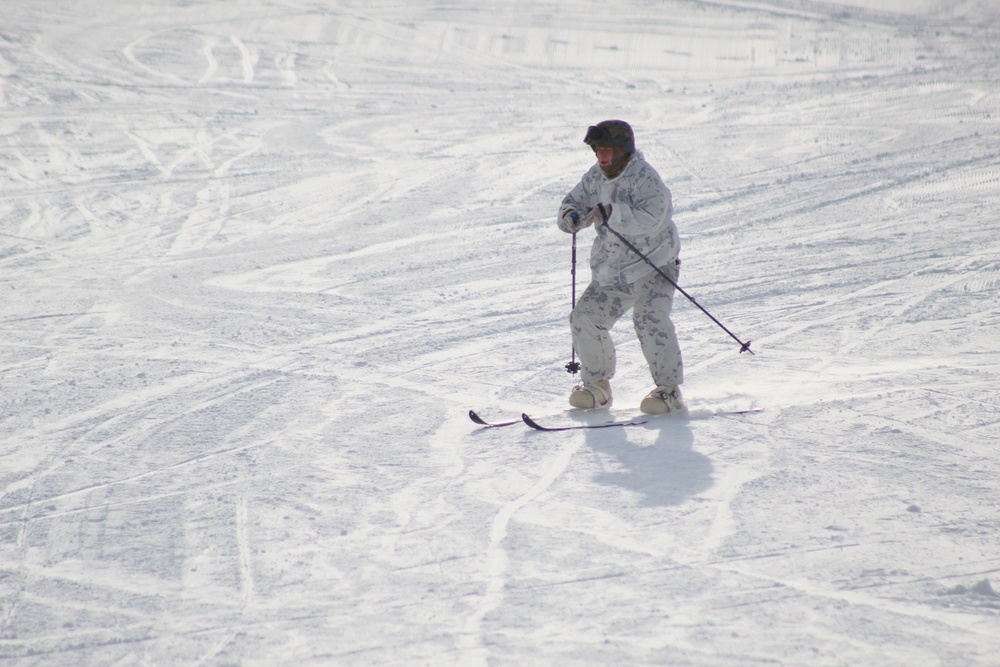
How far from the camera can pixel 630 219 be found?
4789 millimetres

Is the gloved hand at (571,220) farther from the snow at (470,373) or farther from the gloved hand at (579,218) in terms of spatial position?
the snow at (470,373)

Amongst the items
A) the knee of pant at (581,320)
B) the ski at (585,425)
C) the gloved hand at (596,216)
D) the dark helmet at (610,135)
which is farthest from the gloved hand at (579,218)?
the ski at (585,425)

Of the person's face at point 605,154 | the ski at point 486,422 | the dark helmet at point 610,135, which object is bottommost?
the ski at point 486,422

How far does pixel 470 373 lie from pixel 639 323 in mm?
1256

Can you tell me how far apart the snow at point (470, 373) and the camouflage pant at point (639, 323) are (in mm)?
283

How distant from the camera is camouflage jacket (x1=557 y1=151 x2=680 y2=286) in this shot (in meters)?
4.80

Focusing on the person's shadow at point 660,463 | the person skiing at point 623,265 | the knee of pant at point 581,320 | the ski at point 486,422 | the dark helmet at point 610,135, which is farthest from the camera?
the knee of pant at point 581,320

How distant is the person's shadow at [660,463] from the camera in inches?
164

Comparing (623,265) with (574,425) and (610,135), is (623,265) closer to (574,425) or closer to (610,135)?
(610,135)

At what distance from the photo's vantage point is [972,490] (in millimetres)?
4039

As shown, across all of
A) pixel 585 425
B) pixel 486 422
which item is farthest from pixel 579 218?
pixel 486 422

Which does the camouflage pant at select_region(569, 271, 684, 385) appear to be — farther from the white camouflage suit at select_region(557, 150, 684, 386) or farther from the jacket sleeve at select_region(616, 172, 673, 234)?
the jacket sleeve at select_region(616, 172, 673, 234)

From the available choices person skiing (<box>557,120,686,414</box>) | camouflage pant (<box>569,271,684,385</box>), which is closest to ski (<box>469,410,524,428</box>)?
person skiing (<box>557,120,686,414</box>)

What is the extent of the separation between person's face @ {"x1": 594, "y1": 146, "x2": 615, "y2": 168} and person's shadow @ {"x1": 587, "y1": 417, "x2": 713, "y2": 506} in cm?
127
